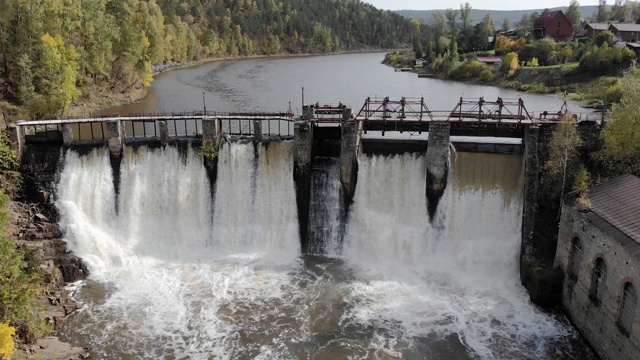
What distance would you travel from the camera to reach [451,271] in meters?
35.9

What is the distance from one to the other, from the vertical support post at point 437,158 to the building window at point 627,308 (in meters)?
13.9

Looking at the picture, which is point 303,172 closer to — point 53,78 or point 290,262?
point 290,262

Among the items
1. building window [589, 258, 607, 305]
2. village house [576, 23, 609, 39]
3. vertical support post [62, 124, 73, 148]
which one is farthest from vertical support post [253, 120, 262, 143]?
village house [576, 23, 609, 39]

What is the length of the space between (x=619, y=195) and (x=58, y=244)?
36.1 m

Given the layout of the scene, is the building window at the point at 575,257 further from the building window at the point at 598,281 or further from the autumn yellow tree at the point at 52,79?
the autumn yellow tree at the point at 52,79

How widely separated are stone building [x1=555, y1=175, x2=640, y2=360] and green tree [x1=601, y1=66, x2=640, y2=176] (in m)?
1.70

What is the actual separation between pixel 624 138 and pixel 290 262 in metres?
22.7

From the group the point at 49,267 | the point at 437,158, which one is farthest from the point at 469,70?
the point at 49,267

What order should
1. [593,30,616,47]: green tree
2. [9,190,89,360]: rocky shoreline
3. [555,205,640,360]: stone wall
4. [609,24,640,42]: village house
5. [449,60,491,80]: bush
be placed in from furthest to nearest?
[609,24,640,42]: village house, [449,60,491,80]: bush, [593,30,616,47]: green tree, [9,190,89,360]: rocky shoreline, [555,205,640,360]: stone wall

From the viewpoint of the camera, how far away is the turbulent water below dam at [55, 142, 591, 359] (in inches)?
1160

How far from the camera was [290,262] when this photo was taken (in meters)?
37.6

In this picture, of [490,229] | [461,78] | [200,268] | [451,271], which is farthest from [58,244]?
[461,78]

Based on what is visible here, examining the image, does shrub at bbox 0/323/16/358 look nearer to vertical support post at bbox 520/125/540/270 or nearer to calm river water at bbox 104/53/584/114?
vertical support post at bbox 520/125/540/270

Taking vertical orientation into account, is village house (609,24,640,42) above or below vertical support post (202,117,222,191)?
above
